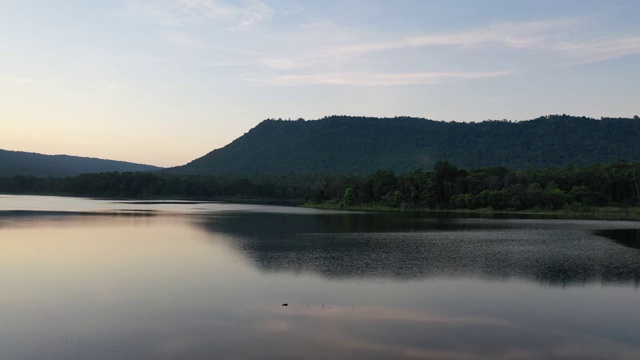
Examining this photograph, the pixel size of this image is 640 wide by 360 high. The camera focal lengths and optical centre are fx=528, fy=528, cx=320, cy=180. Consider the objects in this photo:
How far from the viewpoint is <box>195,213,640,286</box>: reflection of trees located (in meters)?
27.5

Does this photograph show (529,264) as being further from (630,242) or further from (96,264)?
(96,264)

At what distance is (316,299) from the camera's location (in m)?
21.2

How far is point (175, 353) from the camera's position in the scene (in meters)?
14.6

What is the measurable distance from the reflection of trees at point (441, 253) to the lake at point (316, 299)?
155 mm

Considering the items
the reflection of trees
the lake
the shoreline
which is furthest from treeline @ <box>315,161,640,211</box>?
the lake

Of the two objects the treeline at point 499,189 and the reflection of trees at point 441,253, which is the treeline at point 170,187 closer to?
the treeline at point 499,189

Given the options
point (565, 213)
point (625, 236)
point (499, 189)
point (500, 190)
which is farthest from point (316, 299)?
point (499, 189)

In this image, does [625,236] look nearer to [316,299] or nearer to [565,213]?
[316,299]

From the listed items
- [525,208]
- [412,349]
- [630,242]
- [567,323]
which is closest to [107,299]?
[412,349]

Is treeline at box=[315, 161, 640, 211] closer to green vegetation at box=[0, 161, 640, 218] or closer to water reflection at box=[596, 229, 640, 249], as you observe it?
green vegetation at box=[0, 161, 640, 218]

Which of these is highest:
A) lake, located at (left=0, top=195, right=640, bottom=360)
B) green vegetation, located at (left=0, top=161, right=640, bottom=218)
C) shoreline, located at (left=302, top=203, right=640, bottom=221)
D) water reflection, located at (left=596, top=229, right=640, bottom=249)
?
green vegetation, located at (left=0, top=161, right=640, bottom=218)

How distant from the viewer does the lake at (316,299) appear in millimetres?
15367

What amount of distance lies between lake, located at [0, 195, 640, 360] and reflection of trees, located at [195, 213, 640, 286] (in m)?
0.16

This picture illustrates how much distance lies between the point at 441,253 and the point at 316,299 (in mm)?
15727
